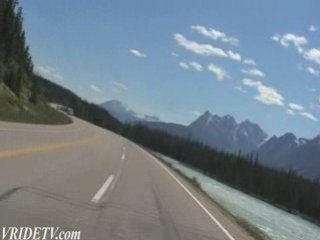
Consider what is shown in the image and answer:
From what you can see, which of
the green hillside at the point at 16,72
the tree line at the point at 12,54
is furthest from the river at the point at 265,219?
the tree line at the point at 12,54

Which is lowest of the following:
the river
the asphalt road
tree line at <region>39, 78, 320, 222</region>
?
the river

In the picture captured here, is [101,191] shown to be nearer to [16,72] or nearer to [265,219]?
[265,219]

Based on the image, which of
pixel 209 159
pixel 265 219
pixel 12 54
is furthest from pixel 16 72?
pixel 209 159

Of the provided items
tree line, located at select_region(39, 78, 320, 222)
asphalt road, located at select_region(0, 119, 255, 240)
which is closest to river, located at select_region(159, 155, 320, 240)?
asphalt road, located at select_region(0, 119, 255, 240)

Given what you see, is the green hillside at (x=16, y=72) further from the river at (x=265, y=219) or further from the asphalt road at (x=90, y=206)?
the asphalt road at (x=90, y=206)

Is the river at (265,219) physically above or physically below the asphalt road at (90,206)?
below

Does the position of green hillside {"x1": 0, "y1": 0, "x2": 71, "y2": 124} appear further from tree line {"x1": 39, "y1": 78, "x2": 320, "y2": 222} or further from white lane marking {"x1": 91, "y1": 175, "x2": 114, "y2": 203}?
white lane marking {"x1": 91, "y1": 175, "x2": 114, "y2": 203}

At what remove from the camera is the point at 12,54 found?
302 ft

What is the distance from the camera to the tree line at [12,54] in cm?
7412

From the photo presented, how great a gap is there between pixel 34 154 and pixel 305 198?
275 feet

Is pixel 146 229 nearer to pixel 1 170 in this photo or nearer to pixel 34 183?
pixel 34 183

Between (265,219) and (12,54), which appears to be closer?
(265,219)

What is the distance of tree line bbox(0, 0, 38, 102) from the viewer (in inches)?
2918

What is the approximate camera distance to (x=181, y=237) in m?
10.3
